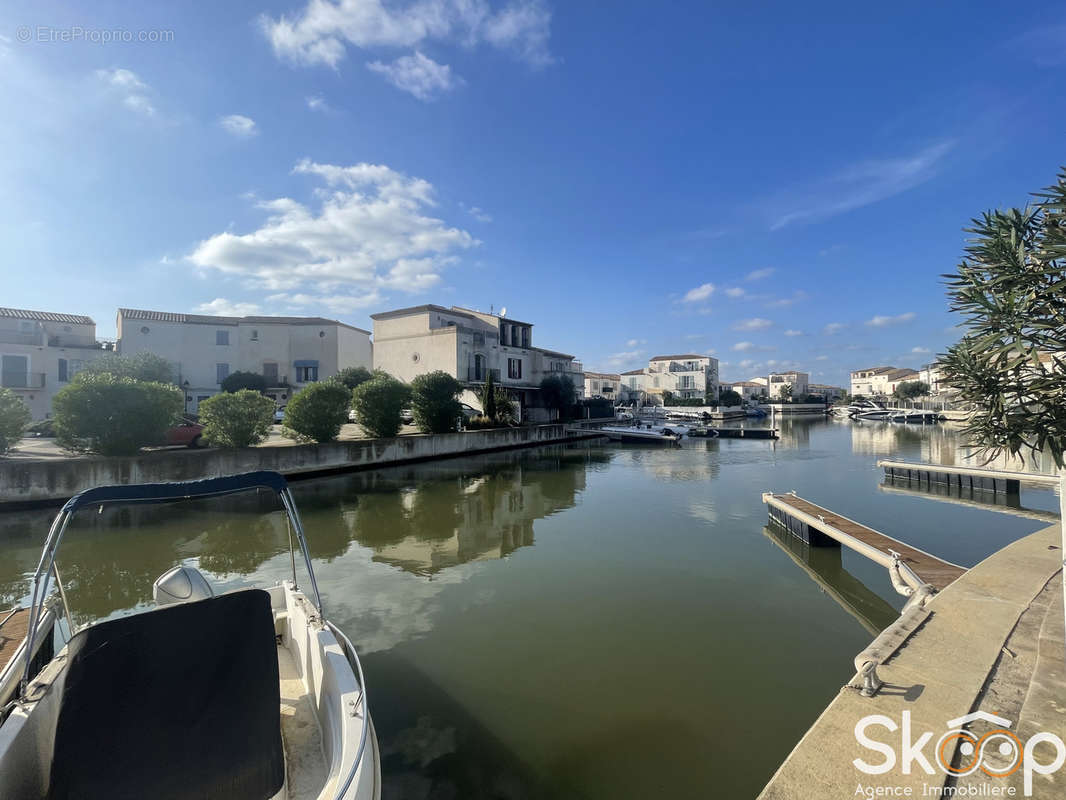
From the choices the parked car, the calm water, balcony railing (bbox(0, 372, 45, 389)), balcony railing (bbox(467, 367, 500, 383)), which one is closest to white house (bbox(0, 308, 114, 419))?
balcony railing (bbox(0, 372, 45, 389))

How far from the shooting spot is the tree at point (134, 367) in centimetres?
2278

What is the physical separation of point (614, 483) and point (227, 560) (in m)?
14.3

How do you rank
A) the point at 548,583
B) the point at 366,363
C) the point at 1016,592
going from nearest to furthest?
the point at 1016,592
the point at 548,583
the point at 366,363

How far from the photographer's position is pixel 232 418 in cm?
1812

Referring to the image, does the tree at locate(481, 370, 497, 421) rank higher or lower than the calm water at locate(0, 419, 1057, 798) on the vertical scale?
higher

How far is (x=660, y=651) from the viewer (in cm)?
602

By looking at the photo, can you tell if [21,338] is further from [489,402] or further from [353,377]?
[489,402]

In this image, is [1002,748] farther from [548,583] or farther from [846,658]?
[548,583]

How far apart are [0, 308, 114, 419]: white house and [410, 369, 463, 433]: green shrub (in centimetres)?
2119

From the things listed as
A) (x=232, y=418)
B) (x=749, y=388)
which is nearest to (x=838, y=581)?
(x=232, y=418)

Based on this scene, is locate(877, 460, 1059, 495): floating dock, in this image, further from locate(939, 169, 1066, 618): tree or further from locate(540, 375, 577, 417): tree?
locate(540, 375, 577, 417): tree

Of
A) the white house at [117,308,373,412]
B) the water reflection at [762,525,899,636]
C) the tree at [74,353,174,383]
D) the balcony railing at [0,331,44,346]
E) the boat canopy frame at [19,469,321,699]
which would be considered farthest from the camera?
the white house at [117,308,373,412]

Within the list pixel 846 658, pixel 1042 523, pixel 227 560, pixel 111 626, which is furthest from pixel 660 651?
pixel 1042 523

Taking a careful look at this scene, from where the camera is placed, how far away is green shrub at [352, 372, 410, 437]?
23719 millimetres
